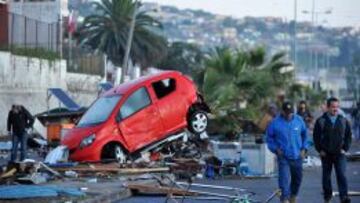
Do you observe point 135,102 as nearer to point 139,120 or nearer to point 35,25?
point 139,120

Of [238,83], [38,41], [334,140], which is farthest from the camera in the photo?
[38,41]

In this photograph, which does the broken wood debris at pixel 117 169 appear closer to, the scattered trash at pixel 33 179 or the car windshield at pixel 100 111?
the scattered trash at pixel 33 179

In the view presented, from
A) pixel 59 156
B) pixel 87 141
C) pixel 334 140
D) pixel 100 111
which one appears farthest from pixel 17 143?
pixel 334 140

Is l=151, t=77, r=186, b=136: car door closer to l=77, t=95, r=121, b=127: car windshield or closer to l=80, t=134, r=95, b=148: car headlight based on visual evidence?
l=77, t=95, r=121, b=127: car windshield

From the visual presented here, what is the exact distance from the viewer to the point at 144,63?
8150 centimetres

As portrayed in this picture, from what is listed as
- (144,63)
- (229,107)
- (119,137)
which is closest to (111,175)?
(119,137)

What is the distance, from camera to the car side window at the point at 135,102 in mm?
23969

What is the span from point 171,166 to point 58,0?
4263 centimetres

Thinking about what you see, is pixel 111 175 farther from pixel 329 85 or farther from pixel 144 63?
pixel 329 85

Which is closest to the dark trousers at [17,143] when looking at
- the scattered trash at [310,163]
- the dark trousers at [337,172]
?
the scattered trash at [310,163]

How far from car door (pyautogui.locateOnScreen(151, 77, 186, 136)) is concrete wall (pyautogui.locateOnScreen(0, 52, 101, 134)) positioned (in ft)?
51.2

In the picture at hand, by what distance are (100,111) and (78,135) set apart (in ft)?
4.13

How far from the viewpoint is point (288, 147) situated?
551 inches

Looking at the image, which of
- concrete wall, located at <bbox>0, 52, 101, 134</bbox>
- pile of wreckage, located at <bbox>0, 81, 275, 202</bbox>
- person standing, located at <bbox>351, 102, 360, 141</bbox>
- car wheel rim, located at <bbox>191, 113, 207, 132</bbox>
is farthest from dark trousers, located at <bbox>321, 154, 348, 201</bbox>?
person standing, located at <bbox>351, 102, 360, 141</bbox>
